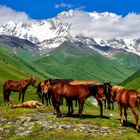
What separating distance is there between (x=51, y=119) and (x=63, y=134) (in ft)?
14.0

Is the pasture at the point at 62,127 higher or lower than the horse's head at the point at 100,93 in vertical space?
lower

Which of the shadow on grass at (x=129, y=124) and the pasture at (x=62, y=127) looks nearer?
the pasture at (x=62, y=127)

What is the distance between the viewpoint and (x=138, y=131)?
3322cm

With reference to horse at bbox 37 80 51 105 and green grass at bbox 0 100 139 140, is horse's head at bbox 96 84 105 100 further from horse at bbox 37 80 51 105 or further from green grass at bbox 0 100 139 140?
horse at bbox 37 80 51 105

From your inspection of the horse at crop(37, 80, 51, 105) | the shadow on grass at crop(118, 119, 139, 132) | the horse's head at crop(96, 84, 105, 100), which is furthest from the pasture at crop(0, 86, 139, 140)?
the horse at crop(37, 80, 51, 105)

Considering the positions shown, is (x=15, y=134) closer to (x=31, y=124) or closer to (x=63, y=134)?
(x=31, y=124)

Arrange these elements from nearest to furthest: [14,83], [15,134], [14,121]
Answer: [15,134], [14,121], [14,83]

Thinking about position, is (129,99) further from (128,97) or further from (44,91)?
(44,91)

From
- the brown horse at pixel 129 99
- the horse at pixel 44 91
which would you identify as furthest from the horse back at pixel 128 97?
the horse at pixel 44 91

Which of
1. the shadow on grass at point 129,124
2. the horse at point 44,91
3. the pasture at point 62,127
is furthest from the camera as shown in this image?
the horse at point 44,91

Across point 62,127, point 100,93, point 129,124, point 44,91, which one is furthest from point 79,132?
point 44,91

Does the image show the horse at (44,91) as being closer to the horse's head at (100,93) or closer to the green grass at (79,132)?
the green grass at (79,132)

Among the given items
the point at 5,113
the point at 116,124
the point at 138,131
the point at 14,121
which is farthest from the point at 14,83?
the point at 138,131

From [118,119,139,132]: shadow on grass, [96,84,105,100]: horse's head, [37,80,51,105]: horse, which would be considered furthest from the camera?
[37,80,51,105]: horse
